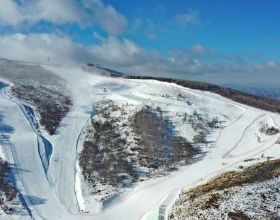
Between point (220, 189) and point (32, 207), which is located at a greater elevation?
point (220, 189)

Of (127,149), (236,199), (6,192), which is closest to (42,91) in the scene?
(127,149)

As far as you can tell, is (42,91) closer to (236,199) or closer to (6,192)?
(6,192)

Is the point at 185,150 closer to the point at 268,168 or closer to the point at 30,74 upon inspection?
the point at 268,168

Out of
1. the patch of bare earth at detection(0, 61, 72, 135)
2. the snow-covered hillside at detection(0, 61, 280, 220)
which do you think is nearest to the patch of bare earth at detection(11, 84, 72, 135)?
the patch of bare earth at detection(0, 61, 72, 135)

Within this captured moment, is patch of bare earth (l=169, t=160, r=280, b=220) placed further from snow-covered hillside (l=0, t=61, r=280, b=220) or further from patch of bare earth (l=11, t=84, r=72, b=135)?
patch of bare earth (l=11, t=84, r=72, b=135)

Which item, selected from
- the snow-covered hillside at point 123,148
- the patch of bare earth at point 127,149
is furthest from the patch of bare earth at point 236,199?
the patch of bare earth at point 127,149

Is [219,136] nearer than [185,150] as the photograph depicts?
No

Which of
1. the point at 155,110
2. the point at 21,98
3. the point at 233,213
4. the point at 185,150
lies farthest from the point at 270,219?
the point at 21,98
